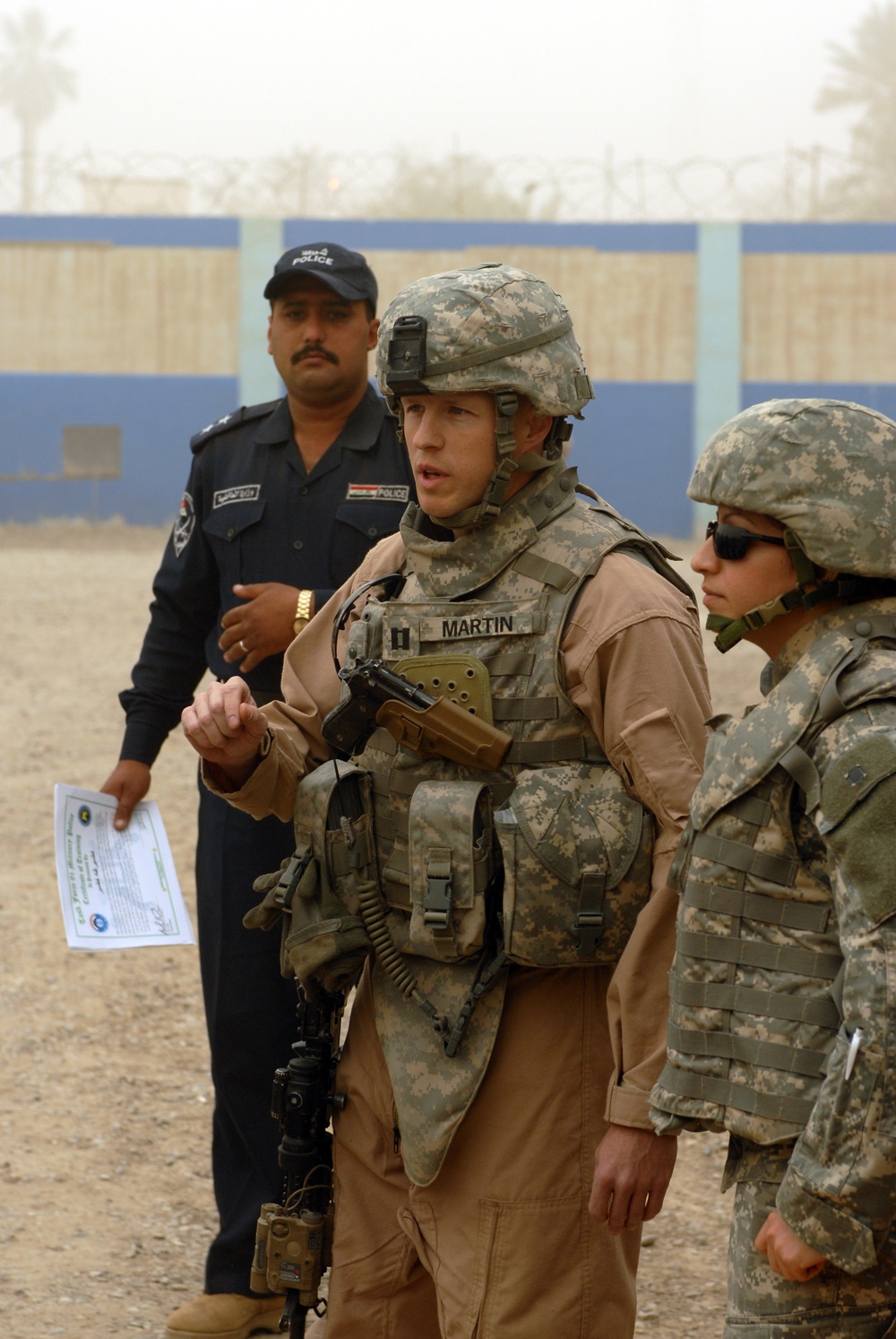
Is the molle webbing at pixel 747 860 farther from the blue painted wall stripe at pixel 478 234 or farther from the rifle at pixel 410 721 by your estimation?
the blue painted wall stripe at pixel 478 234

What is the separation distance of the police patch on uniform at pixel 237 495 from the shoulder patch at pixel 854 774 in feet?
6.30

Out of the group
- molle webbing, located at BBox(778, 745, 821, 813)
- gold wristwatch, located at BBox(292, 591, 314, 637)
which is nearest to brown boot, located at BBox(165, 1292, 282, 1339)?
gold wristwatch, located at BBox(292, 591, 314, 637)

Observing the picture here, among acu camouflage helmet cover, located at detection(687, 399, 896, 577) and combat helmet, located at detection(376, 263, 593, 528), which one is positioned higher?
combat helmet, located at detection(376, 263, 593, 528)

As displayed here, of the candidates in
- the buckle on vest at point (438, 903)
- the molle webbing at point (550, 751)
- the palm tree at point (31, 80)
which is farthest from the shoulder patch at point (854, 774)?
the palm tree at point (31, 80)

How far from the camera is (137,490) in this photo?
24656mm

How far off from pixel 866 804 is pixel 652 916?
0.52 meters

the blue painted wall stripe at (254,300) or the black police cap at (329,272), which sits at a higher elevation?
the blue painted wall stripe at (254,300)

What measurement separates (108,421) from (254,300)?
9.61ft

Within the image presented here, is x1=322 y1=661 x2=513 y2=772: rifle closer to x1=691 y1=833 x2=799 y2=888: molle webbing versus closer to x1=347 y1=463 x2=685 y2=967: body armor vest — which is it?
x1=347 y1=463 x2=685 y2=967: body armor vest

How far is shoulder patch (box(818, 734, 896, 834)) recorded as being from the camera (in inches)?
72.9

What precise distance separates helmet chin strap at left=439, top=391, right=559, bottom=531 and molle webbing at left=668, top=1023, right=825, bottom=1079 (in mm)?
851

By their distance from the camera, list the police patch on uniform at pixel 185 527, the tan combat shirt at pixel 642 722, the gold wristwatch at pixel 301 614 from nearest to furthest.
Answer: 1. the tan combat shirt at pixel 642 722
2. the gold wristwatch at pixel 301 614
3. the police patch on uniform at pixel 185 527

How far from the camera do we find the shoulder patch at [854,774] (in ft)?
6.07

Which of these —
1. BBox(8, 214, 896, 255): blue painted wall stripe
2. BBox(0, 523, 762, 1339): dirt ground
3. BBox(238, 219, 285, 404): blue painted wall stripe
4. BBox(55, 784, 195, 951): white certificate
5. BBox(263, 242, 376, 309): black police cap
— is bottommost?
BBox(0, 523, 762, 1339): dirt ground
